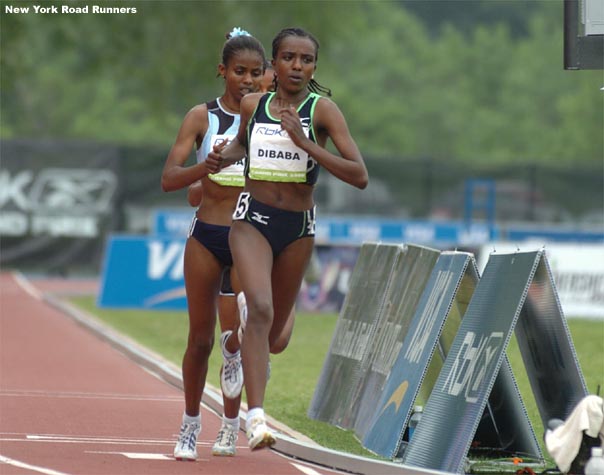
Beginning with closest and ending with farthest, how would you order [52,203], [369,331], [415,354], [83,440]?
[415,354], [83,440], [369,331], [52,203]

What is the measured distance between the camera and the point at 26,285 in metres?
32.1

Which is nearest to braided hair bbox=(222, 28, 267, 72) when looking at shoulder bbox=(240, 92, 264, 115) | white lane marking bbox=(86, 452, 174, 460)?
shoulder bbox=(240, 92, 264, 115)

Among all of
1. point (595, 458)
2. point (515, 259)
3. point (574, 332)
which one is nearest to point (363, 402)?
point (515, 259)

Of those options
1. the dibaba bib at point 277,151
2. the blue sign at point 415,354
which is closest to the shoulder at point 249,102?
the dibaba bib at point 277,151

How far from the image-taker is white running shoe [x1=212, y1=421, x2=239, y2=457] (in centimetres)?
897

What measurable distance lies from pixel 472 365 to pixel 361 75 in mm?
80277

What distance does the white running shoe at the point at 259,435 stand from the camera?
25.0 ft

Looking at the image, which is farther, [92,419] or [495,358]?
[92,419]

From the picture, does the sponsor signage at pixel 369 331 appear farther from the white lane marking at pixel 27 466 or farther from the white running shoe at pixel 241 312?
the white lane marking at pixel 27 466

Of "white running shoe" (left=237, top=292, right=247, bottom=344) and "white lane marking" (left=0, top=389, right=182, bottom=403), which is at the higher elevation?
"white running shoe" (left=237, top=292, right=247, bottom=344)

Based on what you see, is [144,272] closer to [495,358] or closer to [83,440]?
[83,440]

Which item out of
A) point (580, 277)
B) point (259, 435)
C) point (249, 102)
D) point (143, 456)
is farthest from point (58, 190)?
point (259, 435)

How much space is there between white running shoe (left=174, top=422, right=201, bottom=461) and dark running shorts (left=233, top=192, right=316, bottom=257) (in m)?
1.25

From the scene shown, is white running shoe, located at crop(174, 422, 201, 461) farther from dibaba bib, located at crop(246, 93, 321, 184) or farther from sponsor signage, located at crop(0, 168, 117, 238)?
sponsor signage, located at crop(0, 168, 117, 238)
